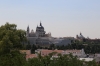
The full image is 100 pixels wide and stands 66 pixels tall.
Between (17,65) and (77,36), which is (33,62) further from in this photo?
(77,36)

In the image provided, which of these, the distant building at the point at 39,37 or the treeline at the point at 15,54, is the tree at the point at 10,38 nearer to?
the treeline at the point at 15,54

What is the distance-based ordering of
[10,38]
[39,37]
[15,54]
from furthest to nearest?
[39,37]
[10,38]
[15,54]

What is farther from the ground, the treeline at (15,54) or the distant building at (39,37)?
the distant building at (39,37)

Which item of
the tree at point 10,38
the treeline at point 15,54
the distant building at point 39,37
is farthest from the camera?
the distant building at point 39,37

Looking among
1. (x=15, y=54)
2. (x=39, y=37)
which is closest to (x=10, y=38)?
(x=15, y=54)

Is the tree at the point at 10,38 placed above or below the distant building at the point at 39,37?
below

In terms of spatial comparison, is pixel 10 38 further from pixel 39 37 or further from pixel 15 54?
pixel 39 37

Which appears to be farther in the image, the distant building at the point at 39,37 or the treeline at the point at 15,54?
the distant building at the point at 39,37

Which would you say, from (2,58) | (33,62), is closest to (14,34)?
(2,58)

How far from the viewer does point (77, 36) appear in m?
191

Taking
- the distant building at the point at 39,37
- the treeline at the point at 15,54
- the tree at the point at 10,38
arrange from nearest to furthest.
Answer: the treeline at the point at 15,54 → the tree at the point at 10,38 → the distant building at the point at 39,37

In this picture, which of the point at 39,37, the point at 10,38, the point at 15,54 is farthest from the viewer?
the point at 39,37

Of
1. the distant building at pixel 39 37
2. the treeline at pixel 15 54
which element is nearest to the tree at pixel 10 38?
the treeline at pixel 15 54

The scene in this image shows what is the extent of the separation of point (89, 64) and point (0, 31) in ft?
38.7
